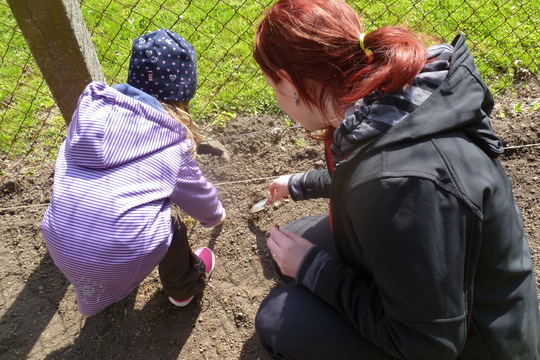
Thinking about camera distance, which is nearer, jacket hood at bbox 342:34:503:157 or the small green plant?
jacket hood at bbox 342:34:503:157

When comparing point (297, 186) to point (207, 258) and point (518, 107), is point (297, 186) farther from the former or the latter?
point (518, 107)

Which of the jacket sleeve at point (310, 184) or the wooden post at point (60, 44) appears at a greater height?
the jacket sleeve at point (310, 184)

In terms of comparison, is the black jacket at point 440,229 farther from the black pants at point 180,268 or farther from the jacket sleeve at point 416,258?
the black pants at point 180,268

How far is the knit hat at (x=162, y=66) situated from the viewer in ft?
4.99

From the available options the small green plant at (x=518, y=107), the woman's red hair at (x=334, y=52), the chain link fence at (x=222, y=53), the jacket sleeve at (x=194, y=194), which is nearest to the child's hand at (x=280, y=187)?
the jacket sleeve at (x=194, y=194)

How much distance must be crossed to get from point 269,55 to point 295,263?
620 mm

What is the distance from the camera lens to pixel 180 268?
1.80 meters

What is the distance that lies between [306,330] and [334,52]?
835 millimetres

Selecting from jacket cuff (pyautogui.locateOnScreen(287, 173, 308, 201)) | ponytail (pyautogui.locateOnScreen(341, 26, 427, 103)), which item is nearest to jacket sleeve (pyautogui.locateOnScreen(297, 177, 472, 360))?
ponytail (pyautogui.locateOnScreen(341, 26, 427, 103))

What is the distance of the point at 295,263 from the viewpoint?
139cm

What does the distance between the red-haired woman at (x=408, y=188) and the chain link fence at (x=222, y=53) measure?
1593 millimetres

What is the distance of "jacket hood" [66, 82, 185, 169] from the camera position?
1324mm

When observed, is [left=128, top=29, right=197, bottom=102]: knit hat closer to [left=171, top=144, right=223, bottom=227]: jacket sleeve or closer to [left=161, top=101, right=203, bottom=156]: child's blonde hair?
[left=161, top=101, right=203, bottom=156]: child's blonde hair

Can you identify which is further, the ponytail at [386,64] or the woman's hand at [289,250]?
the woman's hand at [289,250]
